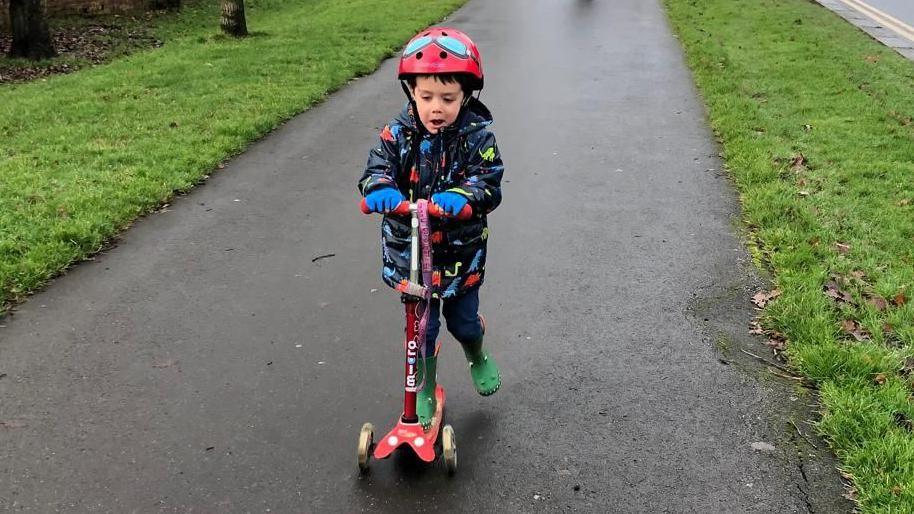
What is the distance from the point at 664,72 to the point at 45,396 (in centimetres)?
1030

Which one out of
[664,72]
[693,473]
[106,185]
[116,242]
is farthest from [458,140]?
[664,72]

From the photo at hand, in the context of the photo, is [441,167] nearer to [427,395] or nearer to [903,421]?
[427,395]

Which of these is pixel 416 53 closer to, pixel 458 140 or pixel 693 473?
pixel 458 140

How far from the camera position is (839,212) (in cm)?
607

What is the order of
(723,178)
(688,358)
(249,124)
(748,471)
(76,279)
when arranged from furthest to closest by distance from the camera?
(249,124) < (723,178) < (76,279) < (688,358) < (748,471)

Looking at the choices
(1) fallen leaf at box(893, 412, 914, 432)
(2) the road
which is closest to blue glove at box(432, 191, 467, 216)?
(1) fallen leaf at box(893, 412, 914, 432)

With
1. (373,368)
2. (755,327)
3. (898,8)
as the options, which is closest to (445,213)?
(373,368)

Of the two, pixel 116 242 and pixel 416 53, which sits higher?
pixel 416 53

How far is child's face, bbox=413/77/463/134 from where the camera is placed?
3037mm

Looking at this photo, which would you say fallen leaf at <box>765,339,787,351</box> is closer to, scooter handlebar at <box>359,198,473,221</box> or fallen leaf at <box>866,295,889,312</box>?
fallen leaf at <box>866,295,889,312</box>

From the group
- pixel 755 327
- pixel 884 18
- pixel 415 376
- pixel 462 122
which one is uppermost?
pixel 462 122

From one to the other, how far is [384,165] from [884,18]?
1788 cm

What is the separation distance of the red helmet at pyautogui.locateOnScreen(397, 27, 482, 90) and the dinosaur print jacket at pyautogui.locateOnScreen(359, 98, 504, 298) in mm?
218

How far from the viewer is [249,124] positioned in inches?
338
